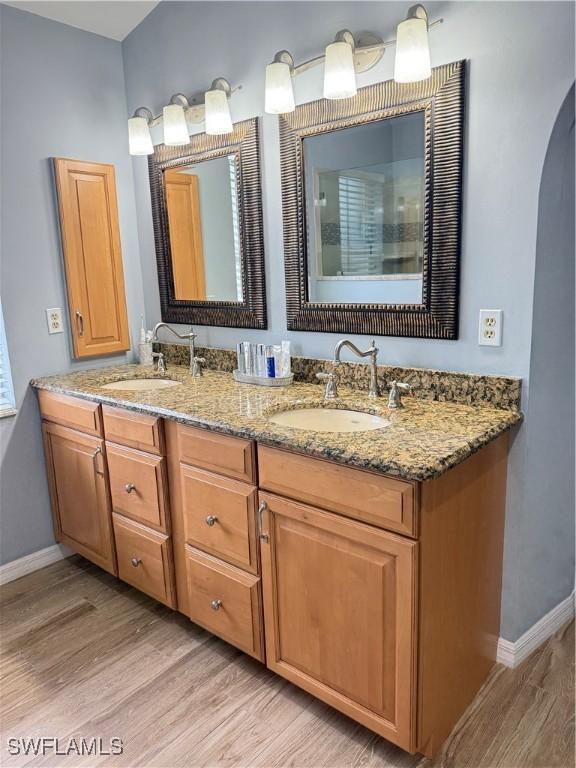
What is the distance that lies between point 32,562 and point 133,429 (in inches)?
40.7

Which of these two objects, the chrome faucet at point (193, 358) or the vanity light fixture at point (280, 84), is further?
the chrome faucet at point (193, 358)

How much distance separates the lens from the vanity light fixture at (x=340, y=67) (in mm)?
1749

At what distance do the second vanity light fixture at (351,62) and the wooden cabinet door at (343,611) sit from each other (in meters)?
1.28

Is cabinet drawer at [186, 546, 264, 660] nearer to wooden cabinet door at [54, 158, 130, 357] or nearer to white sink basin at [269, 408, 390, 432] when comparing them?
white sink basin at [269, 408, 390, 432]

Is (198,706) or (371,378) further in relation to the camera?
(371,378)

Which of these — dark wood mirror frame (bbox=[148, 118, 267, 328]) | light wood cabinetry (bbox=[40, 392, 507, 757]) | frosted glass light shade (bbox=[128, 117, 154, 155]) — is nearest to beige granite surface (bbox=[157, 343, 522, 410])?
light wood cabinetry (bbox=[40, 392, 507, 757])

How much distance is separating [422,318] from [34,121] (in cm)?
185

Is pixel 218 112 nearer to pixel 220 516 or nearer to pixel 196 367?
pixel 196 367

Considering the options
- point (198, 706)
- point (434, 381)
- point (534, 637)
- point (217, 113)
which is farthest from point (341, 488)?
point (217, 113)

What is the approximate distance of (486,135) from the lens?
5.30ft

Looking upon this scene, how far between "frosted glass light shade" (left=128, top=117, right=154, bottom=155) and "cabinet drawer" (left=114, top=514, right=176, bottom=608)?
5.18ft

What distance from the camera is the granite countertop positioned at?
1.36m

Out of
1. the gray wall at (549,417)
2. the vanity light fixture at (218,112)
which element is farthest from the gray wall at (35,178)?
the gray wall at (549,417)

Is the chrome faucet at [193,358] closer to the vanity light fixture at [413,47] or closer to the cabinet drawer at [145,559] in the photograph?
the cabinet drawer at [145,559]
